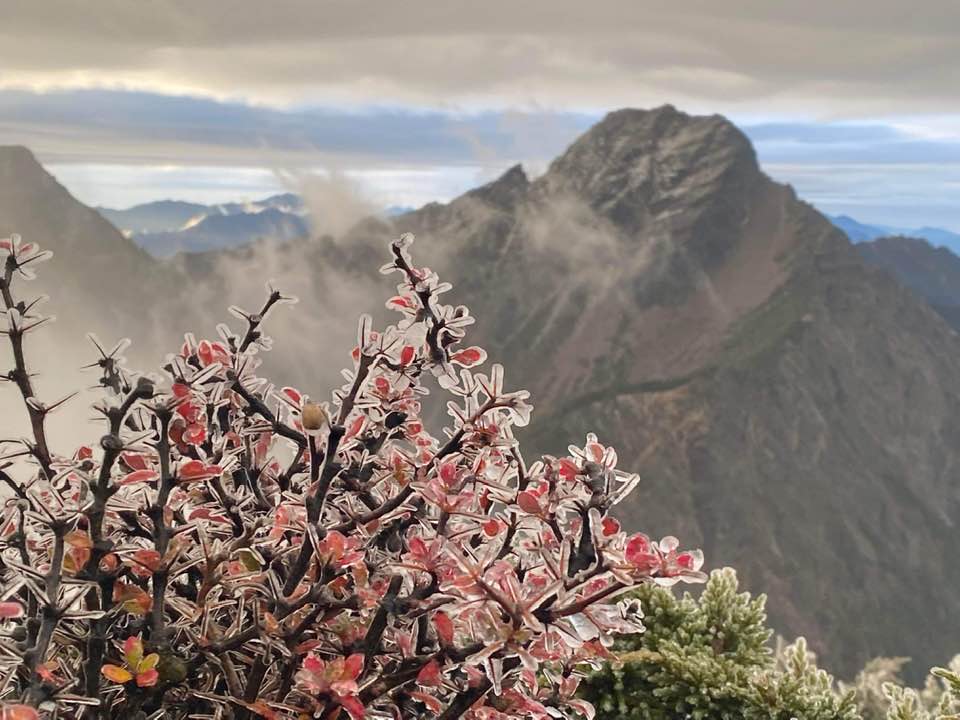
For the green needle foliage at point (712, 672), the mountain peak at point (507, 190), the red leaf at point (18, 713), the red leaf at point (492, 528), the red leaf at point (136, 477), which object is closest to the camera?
Result: the red leaf at point (18, 713)

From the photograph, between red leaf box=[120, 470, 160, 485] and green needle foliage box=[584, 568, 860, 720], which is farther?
green needle foliage box=[584, 568, 860, 720]

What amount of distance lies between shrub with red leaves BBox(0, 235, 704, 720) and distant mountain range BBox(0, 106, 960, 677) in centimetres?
8276

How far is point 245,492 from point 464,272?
590 ft

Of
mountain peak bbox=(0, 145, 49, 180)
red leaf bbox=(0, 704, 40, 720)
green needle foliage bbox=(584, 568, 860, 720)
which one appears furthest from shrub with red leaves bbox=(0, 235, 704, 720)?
mountain peak bbox=(0, 145, 49, 180)

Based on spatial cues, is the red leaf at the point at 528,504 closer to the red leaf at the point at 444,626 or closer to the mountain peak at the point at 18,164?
the red leaf at the point at 444,626

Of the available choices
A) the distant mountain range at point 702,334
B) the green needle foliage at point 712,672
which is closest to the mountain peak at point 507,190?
the distant mountain range at point 702,334

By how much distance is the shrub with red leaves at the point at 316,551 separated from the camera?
1.73m

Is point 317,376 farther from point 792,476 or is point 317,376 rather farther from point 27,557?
point 27,557

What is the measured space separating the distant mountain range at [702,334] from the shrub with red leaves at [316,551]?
82756 millimetres

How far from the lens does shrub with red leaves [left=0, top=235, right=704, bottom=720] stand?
68.3 inches

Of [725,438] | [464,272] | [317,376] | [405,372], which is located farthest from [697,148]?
[405,372]

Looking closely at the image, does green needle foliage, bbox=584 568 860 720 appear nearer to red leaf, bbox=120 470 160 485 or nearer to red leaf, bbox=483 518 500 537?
red leaf, bbox=483 518 500 537

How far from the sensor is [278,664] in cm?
214

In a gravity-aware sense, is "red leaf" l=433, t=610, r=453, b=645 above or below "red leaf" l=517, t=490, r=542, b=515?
below
